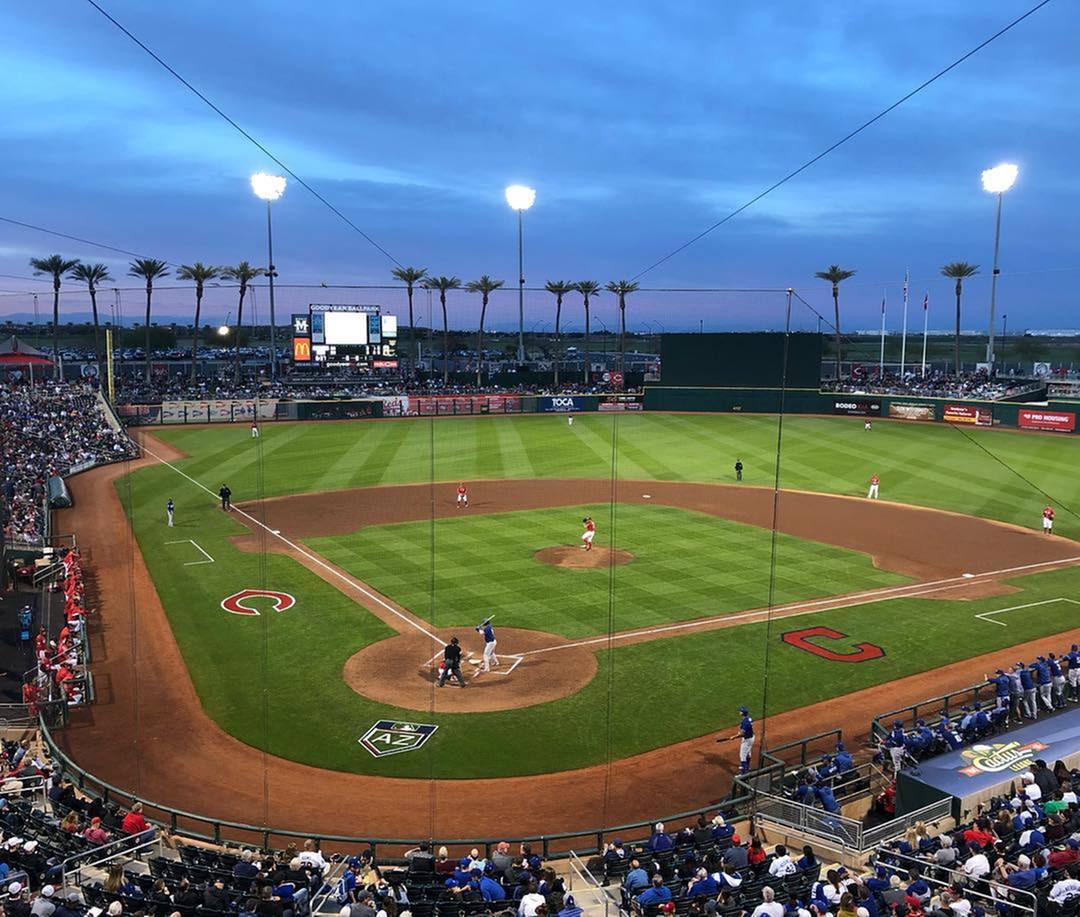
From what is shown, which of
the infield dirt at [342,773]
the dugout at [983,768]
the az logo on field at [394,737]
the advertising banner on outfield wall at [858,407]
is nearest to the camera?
Answer: the dugout at [983,768]

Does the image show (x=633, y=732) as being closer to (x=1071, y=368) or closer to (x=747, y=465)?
(x=747, y=465)

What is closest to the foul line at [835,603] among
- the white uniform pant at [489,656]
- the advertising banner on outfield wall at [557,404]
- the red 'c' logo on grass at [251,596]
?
the white uniform pant at [489,656]

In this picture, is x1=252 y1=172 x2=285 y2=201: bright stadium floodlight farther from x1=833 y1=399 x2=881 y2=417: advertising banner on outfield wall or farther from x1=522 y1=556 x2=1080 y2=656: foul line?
x1=833 y1=399 x2=881 y2=417: advertising banner on outfield wall

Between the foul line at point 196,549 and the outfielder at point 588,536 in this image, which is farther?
the outfielder at point 588,536

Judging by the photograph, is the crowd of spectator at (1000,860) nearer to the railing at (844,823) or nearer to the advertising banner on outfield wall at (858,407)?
the railing at (844,823)

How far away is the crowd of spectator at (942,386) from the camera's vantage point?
3059 inches

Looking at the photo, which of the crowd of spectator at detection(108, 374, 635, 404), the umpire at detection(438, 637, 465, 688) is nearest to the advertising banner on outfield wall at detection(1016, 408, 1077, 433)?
the crowd of spectator at detection(108, 374, 635, 404)

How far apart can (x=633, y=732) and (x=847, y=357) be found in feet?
509

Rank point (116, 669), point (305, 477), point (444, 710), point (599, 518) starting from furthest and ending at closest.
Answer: point (305, 477), point (599, 518), point (116, 669), point (444, 710)

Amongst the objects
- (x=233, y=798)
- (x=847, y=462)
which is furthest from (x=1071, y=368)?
(x=233, y=798)

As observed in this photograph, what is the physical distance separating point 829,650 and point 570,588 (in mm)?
8571

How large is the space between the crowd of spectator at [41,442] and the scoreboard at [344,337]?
17.4 meters

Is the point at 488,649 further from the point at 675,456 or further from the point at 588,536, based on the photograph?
the point at 675,456

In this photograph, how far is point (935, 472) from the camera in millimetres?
51406
